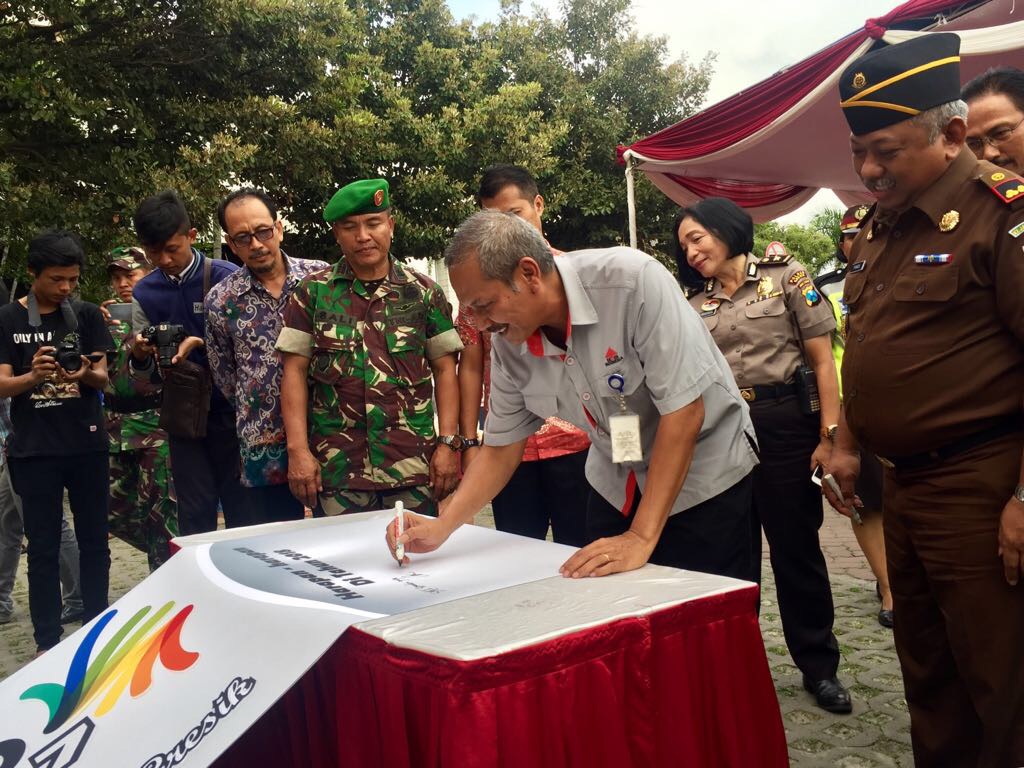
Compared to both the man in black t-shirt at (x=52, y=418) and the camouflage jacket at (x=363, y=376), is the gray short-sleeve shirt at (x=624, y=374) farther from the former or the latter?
the man in black t-shirt at (x=52, y=418)

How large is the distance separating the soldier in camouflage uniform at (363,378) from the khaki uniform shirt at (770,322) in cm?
91

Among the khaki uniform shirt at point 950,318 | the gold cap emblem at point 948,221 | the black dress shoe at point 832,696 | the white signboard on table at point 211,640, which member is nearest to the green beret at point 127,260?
the white signboard on table at point 211,640

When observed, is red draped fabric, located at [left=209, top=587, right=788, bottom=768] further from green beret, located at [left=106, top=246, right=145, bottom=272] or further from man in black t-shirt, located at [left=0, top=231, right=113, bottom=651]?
green beret, located at [left=106, top=246, right=145, bottom=272]

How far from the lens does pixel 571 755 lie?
129 centimetres

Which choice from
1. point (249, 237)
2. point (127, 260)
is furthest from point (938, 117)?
point (127, 260)

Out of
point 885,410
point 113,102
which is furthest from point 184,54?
point 885,410

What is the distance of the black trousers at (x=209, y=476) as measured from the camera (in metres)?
3.33

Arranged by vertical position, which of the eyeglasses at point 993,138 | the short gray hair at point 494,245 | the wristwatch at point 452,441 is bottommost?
the wristwatch at point 452,441

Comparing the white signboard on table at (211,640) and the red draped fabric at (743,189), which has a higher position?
the red draped fabric at (743,189)

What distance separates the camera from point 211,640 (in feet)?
5.32

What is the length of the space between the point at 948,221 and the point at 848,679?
6.15 ft

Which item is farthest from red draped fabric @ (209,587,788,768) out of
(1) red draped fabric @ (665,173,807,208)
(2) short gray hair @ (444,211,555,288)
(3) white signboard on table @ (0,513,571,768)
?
(1) red draped fabric @ (665,173,807,208)

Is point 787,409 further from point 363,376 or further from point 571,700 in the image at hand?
point 571,700

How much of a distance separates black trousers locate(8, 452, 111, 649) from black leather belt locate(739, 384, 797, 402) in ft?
8.56
